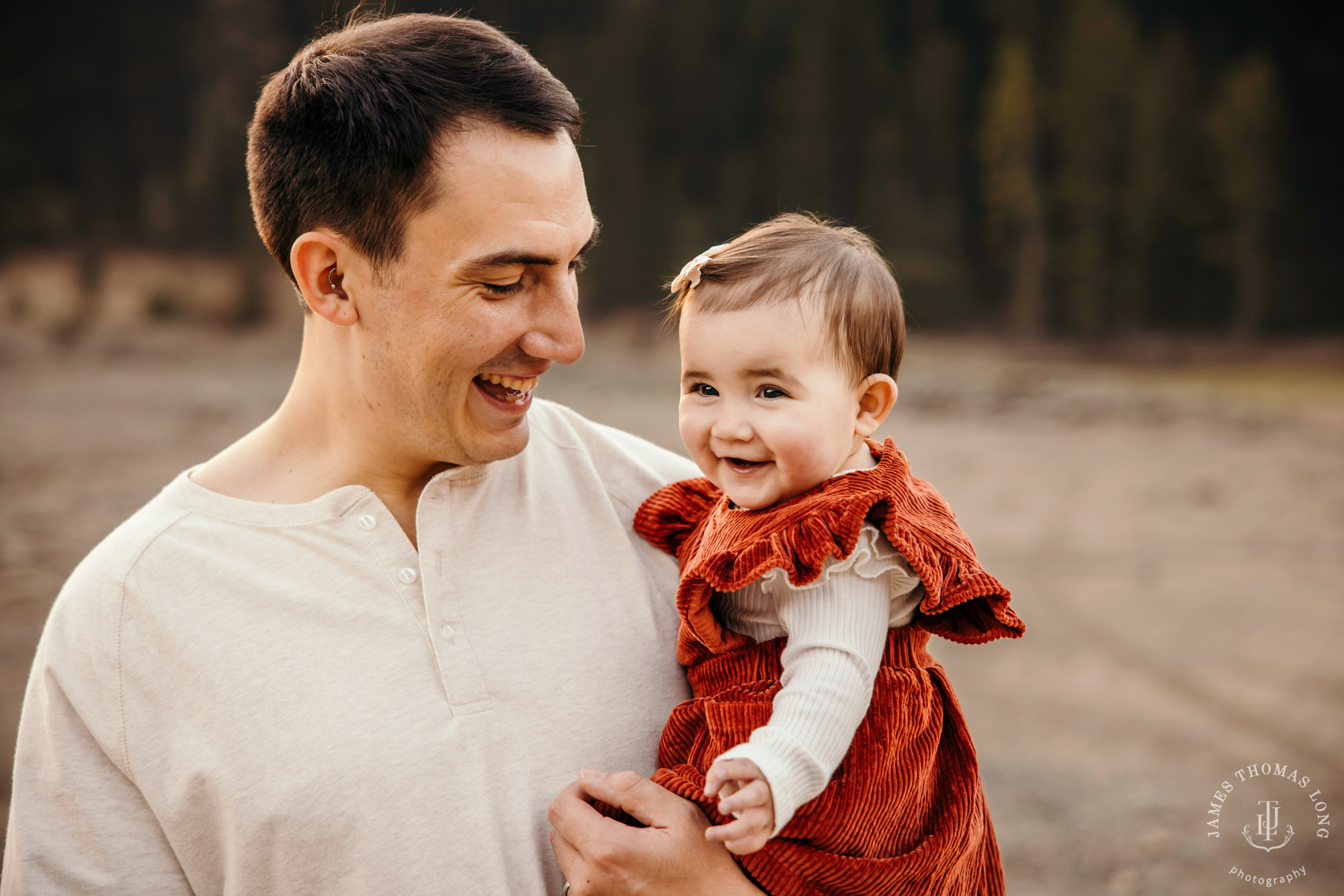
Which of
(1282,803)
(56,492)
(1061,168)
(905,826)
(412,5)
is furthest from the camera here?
(1061,168)

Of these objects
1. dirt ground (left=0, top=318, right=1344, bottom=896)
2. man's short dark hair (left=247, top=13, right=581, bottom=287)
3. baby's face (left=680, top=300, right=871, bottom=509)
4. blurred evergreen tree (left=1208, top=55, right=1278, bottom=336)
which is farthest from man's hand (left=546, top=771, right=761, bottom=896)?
blurred evergreen tree (left=1208, top=55, right=1278, bottom=336)

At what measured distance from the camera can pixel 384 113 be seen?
1395 mm

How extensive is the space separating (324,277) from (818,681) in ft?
2.94

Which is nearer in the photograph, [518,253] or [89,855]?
[89,855]

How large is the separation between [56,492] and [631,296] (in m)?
6.70

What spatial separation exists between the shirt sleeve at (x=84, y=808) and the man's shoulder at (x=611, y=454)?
705mm

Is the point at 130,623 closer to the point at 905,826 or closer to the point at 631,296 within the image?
the point at 905,826

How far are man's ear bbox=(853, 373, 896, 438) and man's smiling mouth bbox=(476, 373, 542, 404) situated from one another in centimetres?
46

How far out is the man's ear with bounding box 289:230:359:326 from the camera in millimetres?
1471

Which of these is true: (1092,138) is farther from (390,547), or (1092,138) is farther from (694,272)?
(390,547)

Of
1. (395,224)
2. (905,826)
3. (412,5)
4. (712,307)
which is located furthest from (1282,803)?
(412,5)

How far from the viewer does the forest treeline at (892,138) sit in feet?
37.8

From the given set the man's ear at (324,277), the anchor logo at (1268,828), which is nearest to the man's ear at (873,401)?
the man's ear at (324,277)

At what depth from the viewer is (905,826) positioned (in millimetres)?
1344
